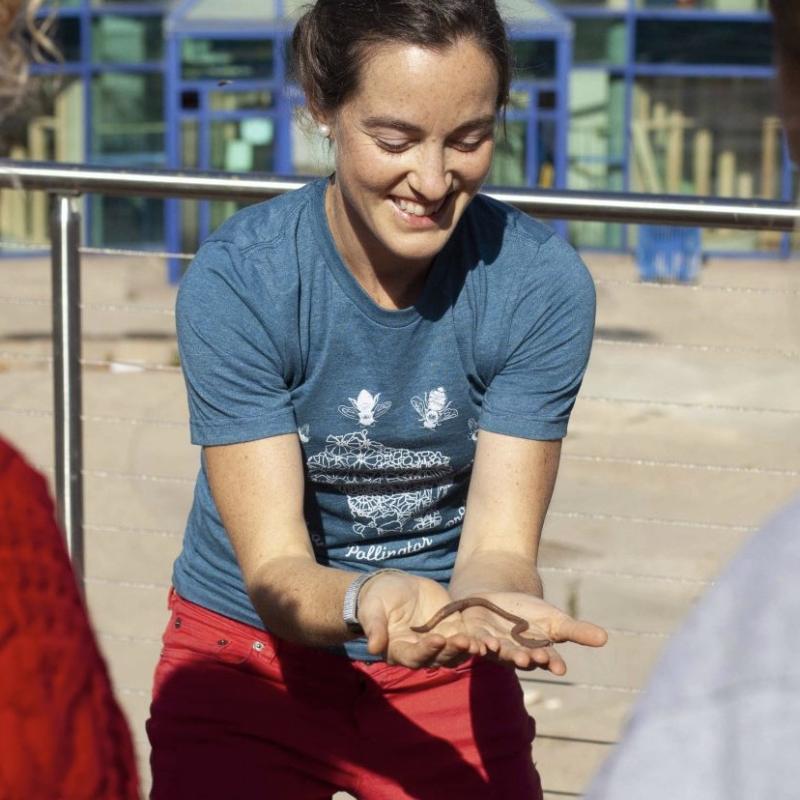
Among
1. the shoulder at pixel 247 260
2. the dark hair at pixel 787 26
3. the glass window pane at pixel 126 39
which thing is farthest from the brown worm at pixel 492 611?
the glass window pane at pixel 126 39

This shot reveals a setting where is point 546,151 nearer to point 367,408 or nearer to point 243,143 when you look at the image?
point 243,143

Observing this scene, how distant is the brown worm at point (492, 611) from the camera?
6.63ft

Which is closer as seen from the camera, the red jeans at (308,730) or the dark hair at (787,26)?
the dark hair at (787,26)

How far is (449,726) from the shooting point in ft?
8.12

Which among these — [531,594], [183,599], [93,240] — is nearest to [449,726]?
[531,594]

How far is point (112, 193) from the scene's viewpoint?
3.55 metres

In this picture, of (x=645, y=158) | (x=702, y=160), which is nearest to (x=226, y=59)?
(x=645, y=158)

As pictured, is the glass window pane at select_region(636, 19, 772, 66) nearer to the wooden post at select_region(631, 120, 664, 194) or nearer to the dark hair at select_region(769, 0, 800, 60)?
the wooden post at select_region(631, 120, 664, 194)

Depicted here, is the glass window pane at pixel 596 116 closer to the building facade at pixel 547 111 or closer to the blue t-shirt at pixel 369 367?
the building facade at pixel 547 111

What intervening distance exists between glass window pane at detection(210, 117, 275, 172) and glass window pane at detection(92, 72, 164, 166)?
3.37 feet

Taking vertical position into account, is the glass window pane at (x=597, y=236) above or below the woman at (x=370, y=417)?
below

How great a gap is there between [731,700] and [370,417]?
1.51 meters

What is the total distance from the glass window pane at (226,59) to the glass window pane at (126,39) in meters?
0.66

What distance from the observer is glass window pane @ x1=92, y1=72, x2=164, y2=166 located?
17.9 m
